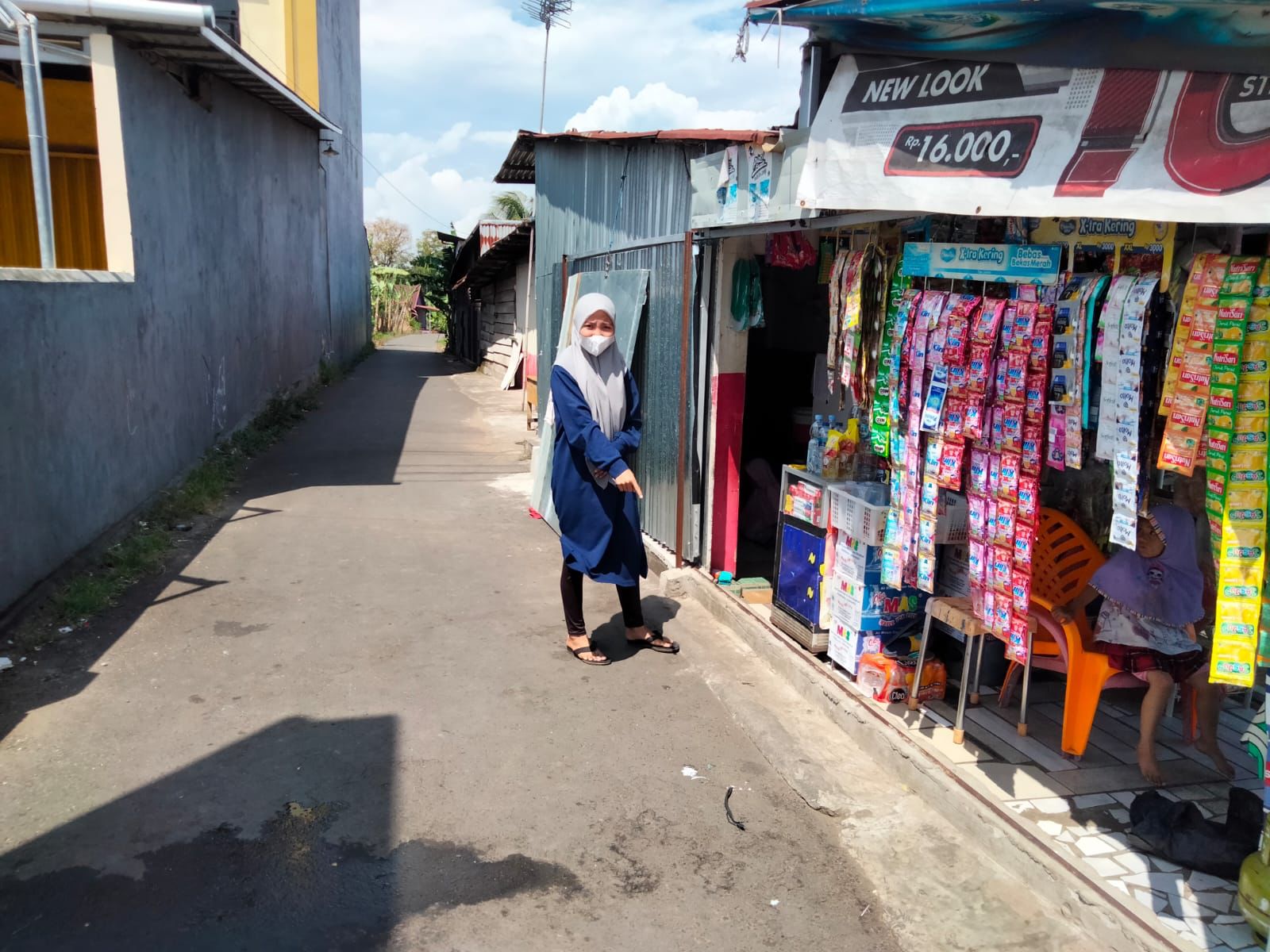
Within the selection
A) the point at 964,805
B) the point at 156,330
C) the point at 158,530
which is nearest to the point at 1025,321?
the point at 964,805

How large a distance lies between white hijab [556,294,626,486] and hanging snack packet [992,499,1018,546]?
2086 mm

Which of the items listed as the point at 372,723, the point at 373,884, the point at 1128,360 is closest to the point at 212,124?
the point at 372,723

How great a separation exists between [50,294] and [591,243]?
4264 mm

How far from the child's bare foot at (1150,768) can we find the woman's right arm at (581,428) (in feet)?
8.74

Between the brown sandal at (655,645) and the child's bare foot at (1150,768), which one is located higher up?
the child's bare foot at (1150,768)

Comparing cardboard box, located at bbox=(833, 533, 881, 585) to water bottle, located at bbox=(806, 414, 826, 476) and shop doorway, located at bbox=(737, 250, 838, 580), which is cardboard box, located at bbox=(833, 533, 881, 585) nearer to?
water bottle, located at bbox=(806, 414, 826, 476)

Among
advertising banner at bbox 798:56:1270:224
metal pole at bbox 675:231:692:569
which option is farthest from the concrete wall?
advertising banner at bbox 798:56:1270:224

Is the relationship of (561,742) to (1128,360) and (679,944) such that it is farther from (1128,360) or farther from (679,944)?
(1128,360)

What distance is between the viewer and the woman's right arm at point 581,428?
4758 mm

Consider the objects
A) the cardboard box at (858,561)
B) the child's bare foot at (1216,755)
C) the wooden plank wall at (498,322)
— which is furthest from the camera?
the wooden plank wall at (498,322)

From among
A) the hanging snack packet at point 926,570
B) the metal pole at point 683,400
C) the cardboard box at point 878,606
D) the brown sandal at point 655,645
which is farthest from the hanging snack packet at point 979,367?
the metal pole at point 683,400

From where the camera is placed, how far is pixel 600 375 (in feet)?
16.5

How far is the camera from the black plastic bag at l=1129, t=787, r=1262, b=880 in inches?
123

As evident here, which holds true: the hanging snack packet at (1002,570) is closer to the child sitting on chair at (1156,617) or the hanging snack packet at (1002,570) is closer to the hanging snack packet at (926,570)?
the hanging snack packet at (926,570)
